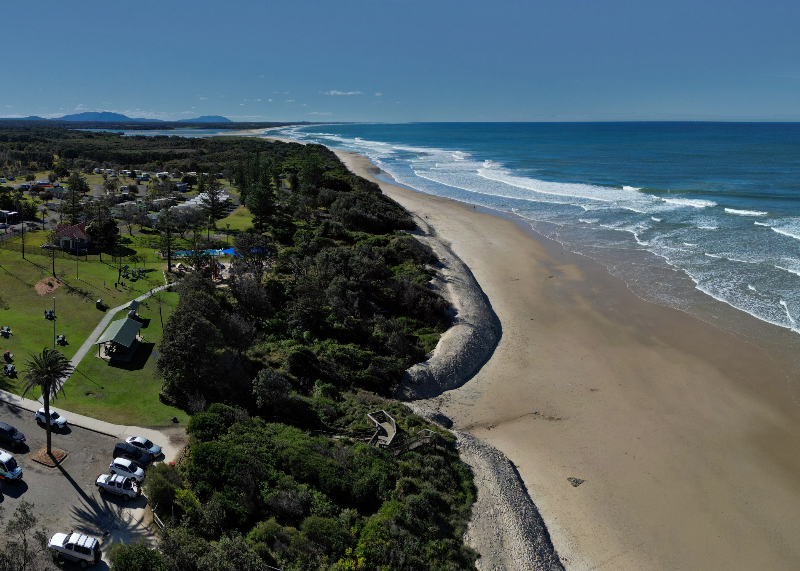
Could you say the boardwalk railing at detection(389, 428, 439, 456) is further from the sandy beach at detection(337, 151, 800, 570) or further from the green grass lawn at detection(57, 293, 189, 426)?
the green grass lawn at detection(57, 293, 189, 426)

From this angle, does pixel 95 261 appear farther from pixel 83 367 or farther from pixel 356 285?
pixel 356 285

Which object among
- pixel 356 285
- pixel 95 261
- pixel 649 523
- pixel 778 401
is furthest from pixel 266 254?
pixel 778 401

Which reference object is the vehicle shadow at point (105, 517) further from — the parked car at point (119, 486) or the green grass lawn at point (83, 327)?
the green grass lawn at point (83, 327)

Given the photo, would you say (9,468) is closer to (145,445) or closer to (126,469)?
(126,469)

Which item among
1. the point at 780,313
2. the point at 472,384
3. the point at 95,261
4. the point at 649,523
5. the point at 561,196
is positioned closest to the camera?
the point at 649,523

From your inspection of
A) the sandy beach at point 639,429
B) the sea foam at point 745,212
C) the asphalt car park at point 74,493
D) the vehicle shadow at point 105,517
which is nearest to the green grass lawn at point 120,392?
the asphalt car park at point 74,493

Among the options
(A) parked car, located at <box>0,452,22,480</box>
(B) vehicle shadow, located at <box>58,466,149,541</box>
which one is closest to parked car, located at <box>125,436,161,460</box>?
(B) vehicle shadow, located at <box>58,466,149,541</box>

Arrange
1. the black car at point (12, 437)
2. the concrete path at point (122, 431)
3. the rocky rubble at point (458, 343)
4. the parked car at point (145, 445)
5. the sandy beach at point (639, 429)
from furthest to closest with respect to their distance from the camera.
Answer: the rocky rubble at point (458, 343), the concrete path at point (122, 431), the parked car at point (145, 445), the black car at point (12, 437), the sandy beach at point (639, 429)
